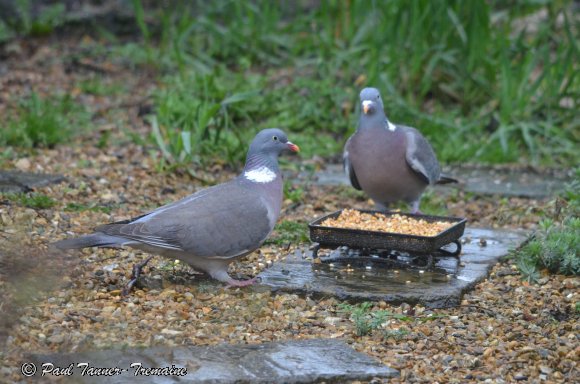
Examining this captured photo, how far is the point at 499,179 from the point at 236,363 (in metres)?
3.72

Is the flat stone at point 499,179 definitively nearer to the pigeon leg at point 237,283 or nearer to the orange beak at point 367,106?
the orange beak at point 367,106

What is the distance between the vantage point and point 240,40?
331 inches

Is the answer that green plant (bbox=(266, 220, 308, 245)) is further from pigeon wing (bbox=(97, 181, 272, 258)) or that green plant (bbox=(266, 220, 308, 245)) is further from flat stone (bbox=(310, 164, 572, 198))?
flat stone (bbox=(310, 164, 572, 198))

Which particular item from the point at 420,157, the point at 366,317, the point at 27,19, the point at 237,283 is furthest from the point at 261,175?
the point at 27,19

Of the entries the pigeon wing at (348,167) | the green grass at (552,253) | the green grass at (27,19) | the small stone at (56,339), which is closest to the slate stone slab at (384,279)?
the green grass at (552,253)

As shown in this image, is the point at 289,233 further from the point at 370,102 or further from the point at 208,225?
the point at 208,225

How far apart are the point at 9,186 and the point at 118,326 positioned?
76.1 inches

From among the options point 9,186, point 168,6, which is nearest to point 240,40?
point 168,6

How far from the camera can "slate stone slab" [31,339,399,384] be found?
2.95 metres

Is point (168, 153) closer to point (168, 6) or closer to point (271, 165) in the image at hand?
point (271, 165)

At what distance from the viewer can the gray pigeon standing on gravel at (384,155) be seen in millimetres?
5008

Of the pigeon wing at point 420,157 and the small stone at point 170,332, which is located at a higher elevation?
the pigeon wing at point 420,157

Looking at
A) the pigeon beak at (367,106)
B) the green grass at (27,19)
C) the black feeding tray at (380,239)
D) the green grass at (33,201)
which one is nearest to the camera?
the black feeding tray at (380,239)

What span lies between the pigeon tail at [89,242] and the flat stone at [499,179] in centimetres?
256
